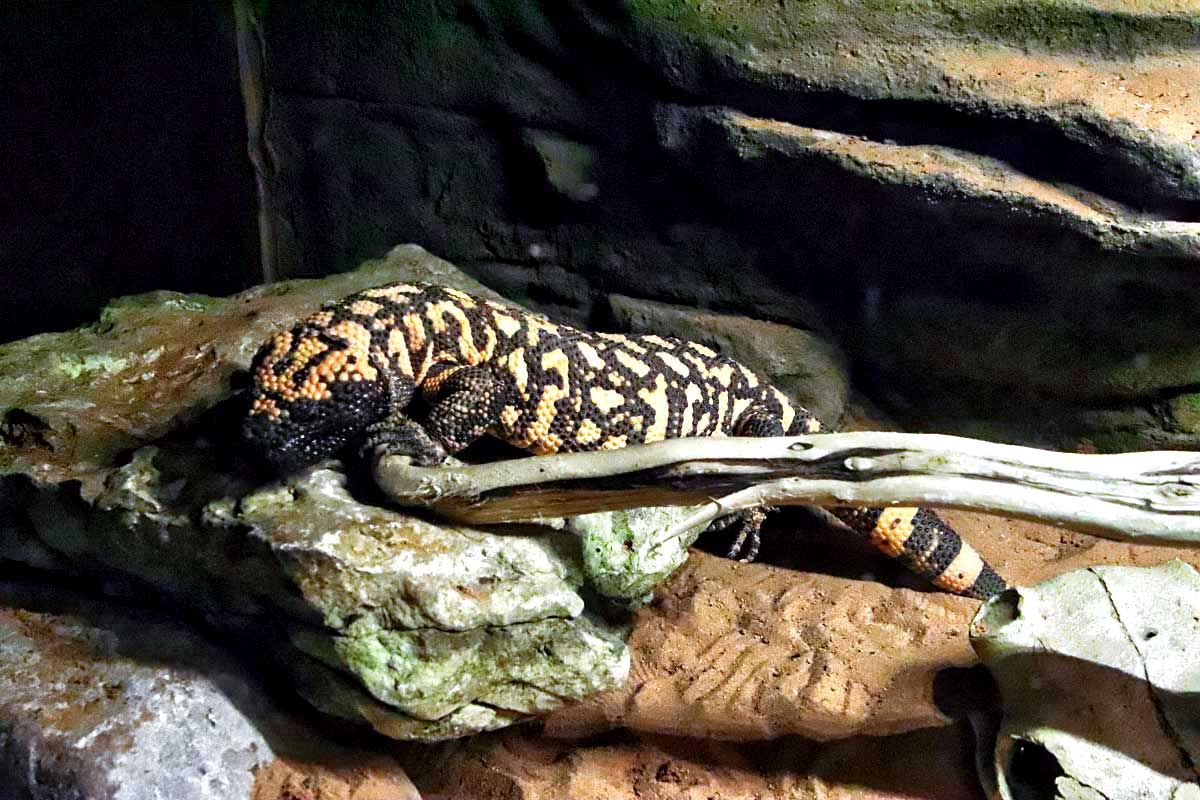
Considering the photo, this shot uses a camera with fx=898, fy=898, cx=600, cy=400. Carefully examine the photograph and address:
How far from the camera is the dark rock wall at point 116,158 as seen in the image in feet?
9.64

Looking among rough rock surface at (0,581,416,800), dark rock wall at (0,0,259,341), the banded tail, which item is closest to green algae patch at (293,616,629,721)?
rough rock surface at (0,581,416,800)

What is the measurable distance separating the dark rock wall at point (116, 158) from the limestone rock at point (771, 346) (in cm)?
160

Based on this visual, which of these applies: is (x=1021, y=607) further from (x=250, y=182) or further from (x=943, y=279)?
(x=250, y=182)

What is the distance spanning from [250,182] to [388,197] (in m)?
0.52

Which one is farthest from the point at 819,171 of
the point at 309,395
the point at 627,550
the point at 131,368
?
the point at 131,368

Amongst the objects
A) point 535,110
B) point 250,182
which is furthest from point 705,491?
point 250,182

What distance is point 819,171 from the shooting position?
3012 mm

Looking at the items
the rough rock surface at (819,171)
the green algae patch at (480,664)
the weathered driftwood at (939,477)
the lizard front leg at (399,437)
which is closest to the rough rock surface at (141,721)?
the green algae patch at (480,664)

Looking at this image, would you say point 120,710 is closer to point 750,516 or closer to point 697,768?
point 697,768

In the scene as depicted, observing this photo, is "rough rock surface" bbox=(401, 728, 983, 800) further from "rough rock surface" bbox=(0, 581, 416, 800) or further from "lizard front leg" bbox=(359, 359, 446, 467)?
"lizard front leg" bbox=(359, 359, 446, 467)

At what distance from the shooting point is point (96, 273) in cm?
329

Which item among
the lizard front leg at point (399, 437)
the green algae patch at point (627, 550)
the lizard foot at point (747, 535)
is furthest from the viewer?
the lizard foot at point (747, 535)

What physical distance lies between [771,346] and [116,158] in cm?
245

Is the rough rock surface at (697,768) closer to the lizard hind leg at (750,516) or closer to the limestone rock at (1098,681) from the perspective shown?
the limestone rock at (1098,681)
